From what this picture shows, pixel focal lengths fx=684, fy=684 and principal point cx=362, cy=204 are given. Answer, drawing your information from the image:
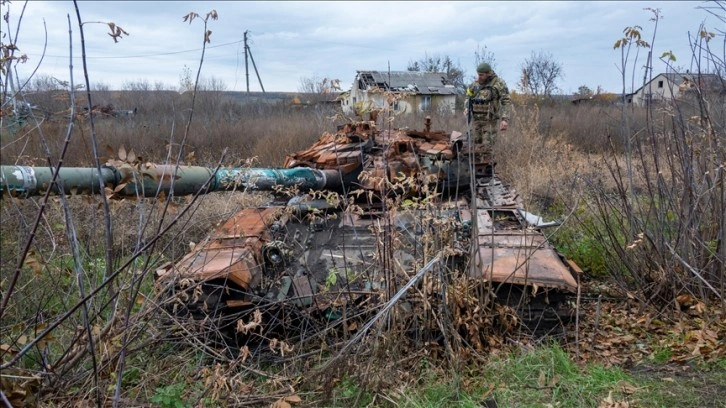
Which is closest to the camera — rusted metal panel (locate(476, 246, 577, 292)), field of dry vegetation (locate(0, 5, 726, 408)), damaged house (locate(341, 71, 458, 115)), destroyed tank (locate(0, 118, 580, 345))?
field of dry vegetation (locate(0, 5, 726, 408))

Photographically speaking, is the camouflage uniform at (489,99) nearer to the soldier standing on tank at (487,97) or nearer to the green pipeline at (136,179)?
the soldier standing on tank at (487,97)

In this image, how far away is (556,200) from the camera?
1025cm

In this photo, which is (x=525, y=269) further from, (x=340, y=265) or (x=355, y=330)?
(x=340, y=265)

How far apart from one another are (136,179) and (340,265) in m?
2.31

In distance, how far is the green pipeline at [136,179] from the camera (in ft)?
10.4

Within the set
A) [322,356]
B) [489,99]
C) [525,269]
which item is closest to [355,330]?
[322,356]

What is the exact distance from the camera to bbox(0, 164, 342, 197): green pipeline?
10.4 feet

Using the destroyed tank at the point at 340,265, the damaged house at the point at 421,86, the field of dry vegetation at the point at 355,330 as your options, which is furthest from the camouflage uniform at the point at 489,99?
the destroyed tank at the point at 340,265

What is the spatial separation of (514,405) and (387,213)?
138cm

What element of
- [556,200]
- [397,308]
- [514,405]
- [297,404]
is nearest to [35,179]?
[297,404]

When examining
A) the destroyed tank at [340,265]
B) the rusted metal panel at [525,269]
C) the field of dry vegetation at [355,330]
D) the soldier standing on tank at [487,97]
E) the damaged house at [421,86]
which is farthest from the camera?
the soldier standing on tank at [487,97]

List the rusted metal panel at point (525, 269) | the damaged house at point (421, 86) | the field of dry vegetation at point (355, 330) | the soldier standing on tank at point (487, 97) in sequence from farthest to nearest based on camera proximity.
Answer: the soldier standing on tank at point (487, 97), the damaged house at point (421, 86), the rusted metal panel at point (525, 269), the field of dry vegetation at point (355, 330)

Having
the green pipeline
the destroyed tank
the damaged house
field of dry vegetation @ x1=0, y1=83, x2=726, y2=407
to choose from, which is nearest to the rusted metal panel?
the destroyed tank

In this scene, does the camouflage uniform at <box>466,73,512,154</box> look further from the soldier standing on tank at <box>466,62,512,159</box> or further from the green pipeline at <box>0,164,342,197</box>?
the green pipeline at <box>0,164,342,197</box>
